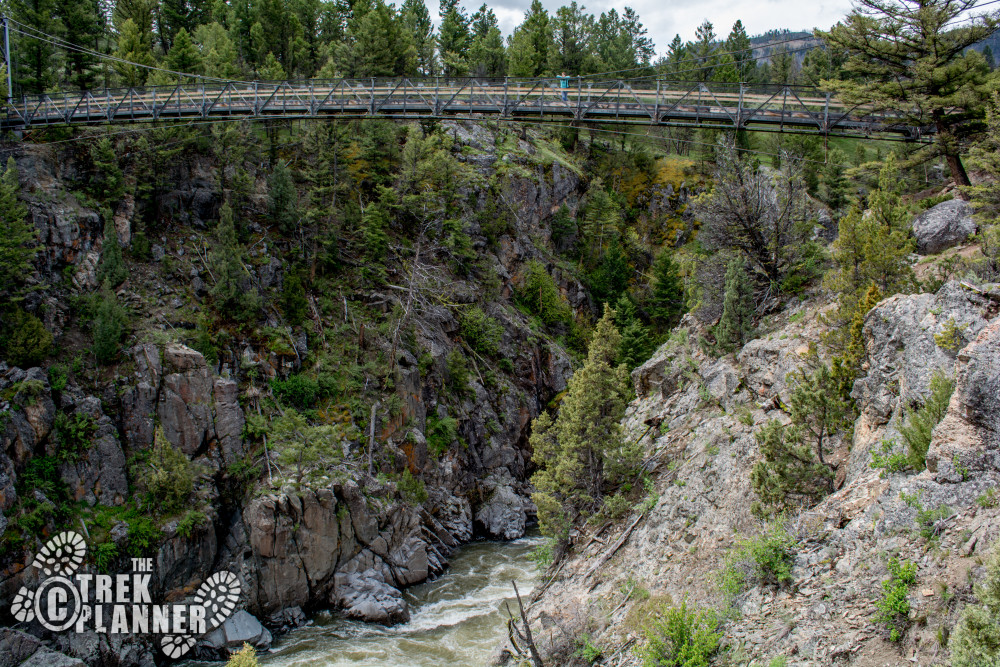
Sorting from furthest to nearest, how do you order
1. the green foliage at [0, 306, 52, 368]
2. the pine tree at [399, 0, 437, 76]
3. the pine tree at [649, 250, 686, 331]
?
the pine tree at [399, 0, 437, 76] → the pine tree at [649, 250, 686, 331] → the green foliage at [0, 306, 52, 368]

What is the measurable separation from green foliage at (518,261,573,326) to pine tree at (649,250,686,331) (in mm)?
7153

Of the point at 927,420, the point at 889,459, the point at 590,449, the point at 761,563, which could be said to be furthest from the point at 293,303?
the point at 927,420

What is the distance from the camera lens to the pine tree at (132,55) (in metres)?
36.3

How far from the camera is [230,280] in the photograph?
2916cm

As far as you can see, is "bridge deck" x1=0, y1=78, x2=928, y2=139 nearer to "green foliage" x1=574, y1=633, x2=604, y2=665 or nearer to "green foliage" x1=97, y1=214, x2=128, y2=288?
"green foliage" x1=97, y1=214, x2=128, y2=288

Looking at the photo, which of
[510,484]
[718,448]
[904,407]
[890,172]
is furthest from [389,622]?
[890,172]

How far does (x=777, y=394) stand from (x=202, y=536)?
21034 millimetres

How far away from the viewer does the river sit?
20.8 metres

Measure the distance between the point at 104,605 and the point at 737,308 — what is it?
24436 mm

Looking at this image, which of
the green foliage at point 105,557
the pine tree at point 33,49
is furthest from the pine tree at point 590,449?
the pine tree at point 33,49

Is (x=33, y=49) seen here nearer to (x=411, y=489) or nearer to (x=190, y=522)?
(x=190, y=522)

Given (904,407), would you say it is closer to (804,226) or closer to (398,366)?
(804,226)

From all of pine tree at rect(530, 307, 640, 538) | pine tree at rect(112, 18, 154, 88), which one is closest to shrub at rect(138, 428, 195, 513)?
pine tree at rect(530, 307, 640, 538)

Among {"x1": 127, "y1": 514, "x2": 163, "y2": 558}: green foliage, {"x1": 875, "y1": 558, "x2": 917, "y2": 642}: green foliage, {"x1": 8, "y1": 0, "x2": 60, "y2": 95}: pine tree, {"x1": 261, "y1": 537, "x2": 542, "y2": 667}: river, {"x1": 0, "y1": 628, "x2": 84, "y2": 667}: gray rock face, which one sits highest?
{"x1": 8, "y1": 0, "x2": 60, "y2": 95}: pine tree
